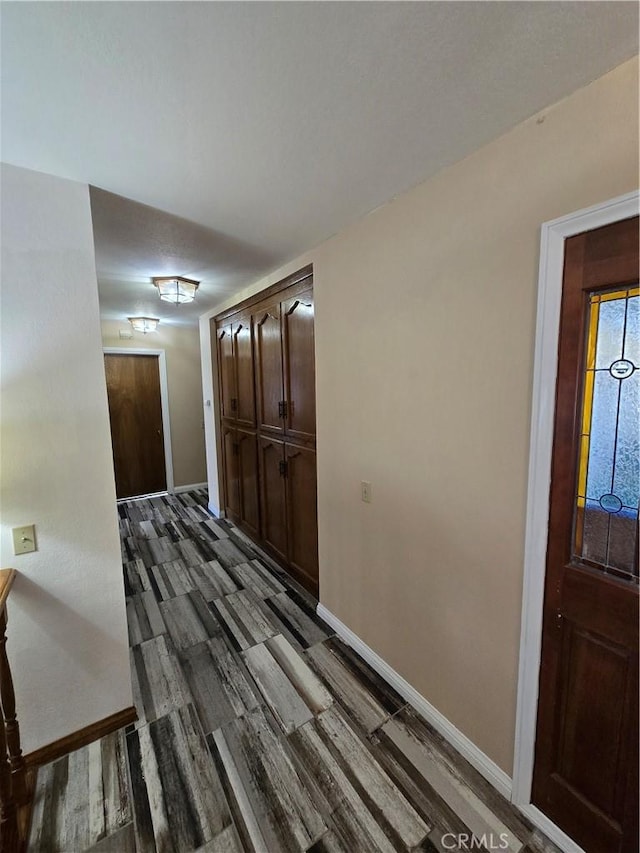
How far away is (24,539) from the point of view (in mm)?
1400

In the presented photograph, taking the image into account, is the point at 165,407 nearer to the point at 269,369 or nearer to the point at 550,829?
the point at 269,369

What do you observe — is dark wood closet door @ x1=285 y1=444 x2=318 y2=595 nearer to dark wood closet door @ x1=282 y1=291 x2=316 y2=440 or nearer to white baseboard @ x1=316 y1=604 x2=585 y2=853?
dark wood closet door @ x1=282 y1=291 x2=316 y2=440

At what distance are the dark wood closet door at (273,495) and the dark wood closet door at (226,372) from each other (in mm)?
749

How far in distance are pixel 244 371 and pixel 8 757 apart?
2.67m

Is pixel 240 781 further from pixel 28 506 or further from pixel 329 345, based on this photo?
pixel 329 345

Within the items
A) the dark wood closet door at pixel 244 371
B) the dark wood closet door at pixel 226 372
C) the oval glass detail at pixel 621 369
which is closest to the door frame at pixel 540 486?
the oval glass detail at pixel 621 369

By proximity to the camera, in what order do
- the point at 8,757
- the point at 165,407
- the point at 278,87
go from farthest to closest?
the point at 165,407 → the point at 8,757 → the point at 278,87

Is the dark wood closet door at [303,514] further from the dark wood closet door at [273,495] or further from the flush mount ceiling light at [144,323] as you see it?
the flush mount ceiling light at [144,323]

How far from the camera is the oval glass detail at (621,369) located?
0.99 m

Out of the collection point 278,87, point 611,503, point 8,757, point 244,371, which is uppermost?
point 278,87

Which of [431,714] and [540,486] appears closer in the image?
[540,486]

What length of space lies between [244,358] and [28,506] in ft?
6.91

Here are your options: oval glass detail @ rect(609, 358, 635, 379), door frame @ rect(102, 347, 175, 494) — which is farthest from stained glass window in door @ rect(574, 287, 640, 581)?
door frame @ rect(102, 347, 175, 494)

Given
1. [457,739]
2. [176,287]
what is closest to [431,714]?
[457,739]
